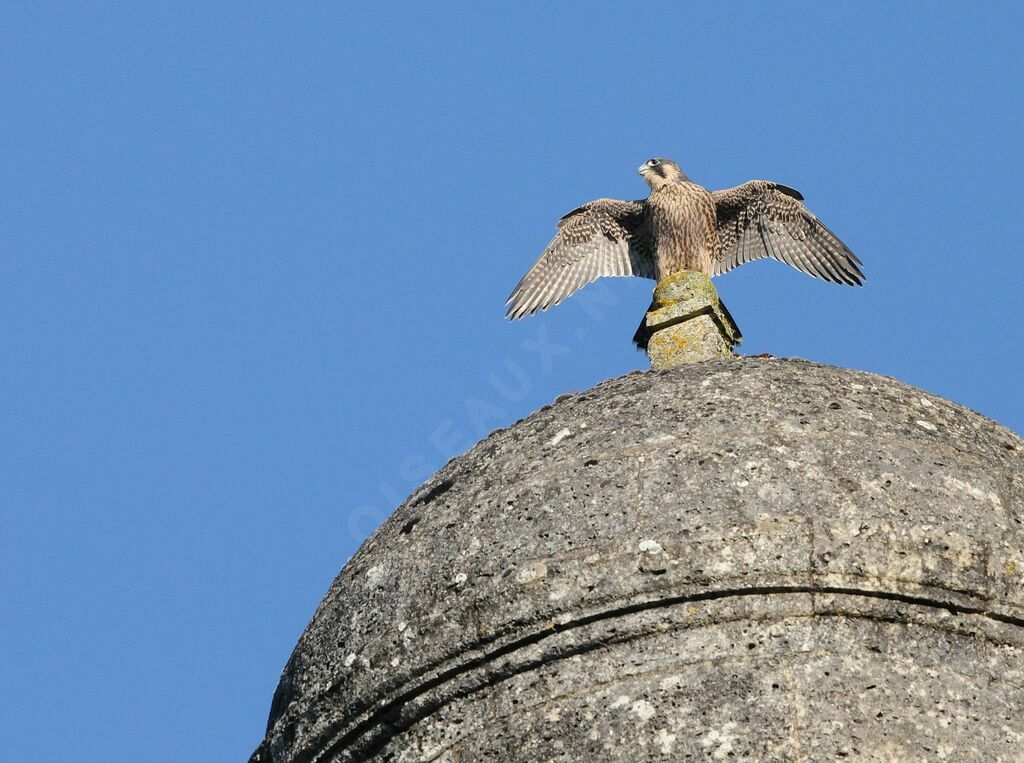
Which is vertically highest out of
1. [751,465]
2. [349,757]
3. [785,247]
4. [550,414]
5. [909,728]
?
[785,247]

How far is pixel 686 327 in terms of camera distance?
6914mm

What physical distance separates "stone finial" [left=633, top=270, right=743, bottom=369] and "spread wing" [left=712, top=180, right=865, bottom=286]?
2.73 metres

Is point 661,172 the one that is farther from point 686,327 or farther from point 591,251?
point 686,327

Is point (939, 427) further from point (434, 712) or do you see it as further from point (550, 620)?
point (434, 712)

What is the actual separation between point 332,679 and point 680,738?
1.11 metres

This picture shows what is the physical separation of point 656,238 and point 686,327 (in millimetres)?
2665

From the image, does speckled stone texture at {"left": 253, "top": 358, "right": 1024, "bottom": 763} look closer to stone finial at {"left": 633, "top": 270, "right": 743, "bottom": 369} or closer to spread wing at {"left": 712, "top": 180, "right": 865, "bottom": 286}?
stone finial at {"left": 633, "top": 270, "right": 743, "bottom": 369}

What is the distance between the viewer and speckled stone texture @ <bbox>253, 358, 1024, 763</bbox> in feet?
15.0

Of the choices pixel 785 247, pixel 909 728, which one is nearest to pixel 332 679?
pixel 909 728

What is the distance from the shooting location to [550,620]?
4832 millimetres

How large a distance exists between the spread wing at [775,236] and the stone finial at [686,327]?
2.73 meters

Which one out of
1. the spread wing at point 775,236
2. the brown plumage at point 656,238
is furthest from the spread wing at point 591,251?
the spread wing at point 775,236

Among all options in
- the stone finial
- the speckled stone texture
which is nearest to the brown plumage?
the stone finial

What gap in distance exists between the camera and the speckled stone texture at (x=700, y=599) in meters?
4.57
